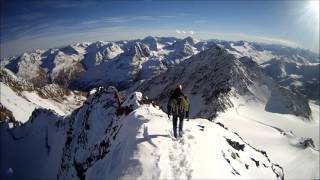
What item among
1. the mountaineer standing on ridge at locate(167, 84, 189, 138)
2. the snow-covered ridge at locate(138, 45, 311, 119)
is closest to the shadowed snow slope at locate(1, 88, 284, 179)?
the mountaineer standing on ridge at locate(167, 84, 189, 138)

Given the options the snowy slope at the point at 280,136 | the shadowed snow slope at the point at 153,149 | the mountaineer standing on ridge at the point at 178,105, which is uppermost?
the mountaineer standing on ridge at the point at 178,105

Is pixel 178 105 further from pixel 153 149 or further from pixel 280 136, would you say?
pixel 280 136

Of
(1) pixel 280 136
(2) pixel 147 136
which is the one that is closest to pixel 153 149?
(2) pixel 147 136

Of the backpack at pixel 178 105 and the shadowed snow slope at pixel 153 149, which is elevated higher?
the backpack at pixel 178 105

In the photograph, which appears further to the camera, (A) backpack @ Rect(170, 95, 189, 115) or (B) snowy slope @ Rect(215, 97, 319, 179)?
(B) snowy slope @ Rect(215, 97, 319, 179)

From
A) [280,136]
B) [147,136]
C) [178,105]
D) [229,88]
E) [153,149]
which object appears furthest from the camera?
[229,88]

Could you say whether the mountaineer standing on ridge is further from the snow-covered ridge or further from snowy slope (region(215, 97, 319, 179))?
the snow-covered ridge

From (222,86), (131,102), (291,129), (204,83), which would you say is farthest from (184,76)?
(131,102)

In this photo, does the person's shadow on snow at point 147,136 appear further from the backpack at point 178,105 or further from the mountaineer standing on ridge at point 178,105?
the backpack at point 178,105

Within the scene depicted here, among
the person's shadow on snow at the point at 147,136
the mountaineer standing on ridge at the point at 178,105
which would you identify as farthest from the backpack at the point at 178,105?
the person's shadow on snow at the point at 147,136

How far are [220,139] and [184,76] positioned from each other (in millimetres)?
142337

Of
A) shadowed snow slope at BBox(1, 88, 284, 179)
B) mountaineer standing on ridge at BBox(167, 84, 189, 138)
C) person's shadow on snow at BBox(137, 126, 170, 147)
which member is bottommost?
shadowed snow slope at BBox(1, 88, 284, 179)

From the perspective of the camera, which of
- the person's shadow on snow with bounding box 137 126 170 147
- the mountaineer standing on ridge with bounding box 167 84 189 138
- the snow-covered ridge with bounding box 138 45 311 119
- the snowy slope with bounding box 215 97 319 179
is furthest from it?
the snow-covered ridge with bounding box 138 45 311 119

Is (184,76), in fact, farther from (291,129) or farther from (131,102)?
(131,102)
